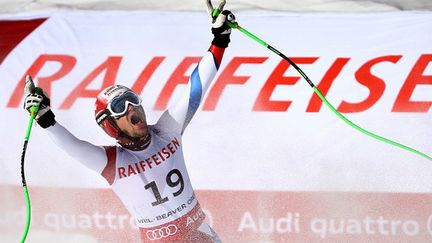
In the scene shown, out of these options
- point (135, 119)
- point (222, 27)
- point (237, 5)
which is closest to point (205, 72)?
point (222, 27)

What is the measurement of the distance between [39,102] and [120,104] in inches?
17.9

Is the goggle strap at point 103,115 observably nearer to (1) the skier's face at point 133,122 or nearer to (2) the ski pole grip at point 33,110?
(1) the skier's face at point 133,122

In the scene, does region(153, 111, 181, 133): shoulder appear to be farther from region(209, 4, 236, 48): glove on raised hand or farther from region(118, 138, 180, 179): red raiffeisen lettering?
region(209, 4, 236, 48): glove on raised hand

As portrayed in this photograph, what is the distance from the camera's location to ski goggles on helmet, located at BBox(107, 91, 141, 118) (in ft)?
13.8

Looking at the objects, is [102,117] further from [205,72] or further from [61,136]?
[205,72]

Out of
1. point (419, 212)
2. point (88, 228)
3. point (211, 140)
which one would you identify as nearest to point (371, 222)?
point (419, 212)

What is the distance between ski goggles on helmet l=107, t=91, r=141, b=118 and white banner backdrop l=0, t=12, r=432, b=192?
4.22 ft

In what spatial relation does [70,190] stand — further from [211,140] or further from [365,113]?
[365,113]

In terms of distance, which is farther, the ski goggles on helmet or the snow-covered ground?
the snow-covered ground

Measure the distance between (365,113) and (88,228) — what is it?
192 centimetres

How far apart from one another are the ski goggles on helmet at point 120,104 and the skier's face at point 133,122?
20mm

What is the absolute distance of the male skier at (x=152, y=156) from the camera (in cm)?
423

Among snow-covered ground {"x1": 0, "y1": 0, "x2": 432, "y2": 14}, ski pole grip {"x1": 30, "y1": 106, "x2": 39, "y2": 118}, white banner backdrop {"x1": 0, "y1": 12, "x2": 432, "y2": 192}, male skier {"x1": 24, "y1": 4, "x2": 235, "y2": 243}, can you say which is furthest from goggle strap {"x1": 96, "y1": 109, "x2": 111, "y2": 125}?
snow-covered ground {"x1": 0, "y1": 0, "x2": 432, "y2": 14}

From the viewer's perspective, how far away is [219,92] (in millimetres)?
5543
